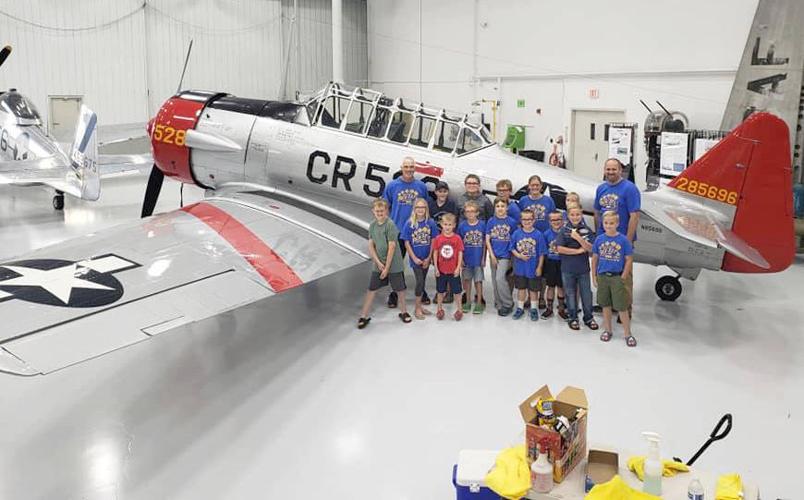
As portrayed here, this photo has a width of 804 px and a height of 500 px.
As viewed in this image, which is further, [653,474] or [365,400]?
[365,400]

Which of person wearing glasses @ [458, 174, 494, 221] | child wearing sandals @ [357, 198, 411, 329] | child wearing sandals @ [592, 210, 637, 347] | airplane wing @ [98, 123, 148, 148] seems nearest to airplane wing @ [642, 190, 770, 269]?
child wearing sandals @ [592, 210, 637, 347]

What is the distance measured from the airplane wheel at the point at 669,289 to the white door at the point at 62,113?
13744 mm

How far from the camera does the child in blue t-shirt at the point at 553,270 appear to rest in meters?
6.26

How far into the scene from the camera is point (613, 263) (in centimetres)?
580

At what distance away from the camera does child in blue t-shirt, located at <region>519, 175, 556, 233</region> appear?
6.57 m

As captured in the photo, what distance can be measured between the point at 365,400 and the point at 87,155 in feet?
23.5

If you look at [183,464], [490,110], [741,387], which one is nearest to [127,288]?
[183,464]

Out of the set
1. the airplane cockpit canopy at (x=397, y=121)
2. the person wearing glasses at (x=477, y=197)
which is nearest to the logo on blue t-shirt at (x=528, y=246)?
the person wearing glasses at (x=477, y=197)

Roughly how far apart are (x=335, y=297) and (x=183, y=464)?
349 centimetres

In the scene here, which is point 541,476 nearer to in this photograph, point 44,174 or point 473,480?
point 473,480

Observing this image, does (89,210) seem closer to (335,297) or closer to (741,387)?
(335,297)

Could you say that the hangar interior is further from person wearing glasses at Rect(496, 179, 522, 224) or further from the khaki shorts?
person wearing glasses at Rect(496, 179, 522, 224)

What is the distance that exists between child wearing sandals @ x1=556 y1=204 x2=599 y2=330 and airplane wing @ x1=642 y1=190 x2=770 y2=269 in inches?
28.1

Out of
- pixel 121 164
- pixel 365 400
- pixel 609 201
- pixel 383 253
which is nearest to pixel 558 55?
pixel 609 201
